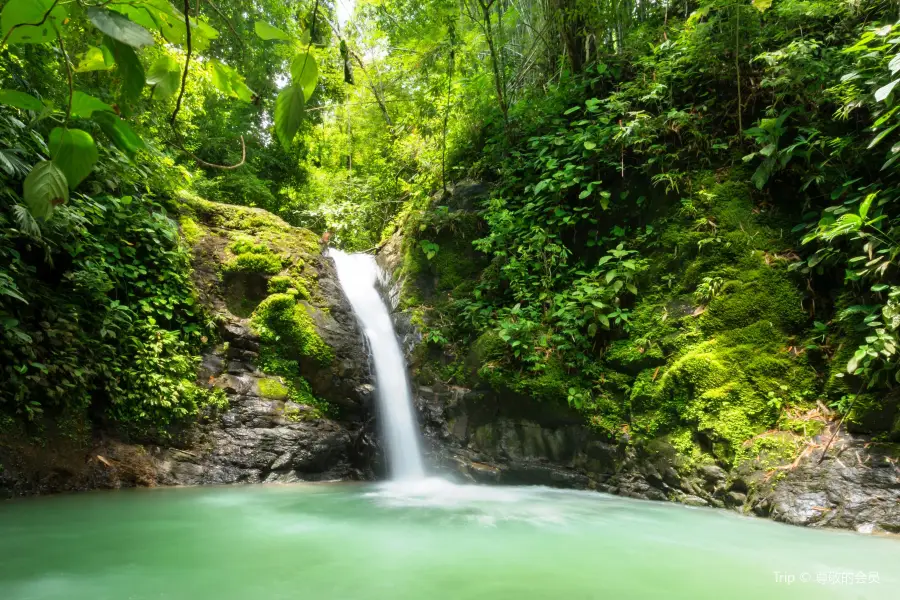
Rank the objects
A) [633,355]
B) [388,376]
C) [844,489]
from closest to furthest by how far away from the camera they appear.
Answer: [844,489]
[633,355]
[388,376]

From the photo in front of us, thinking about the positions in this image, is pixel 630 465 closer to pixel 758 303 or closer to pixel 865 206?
pixel 758 303

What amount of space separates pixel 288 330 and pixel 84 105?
606cm

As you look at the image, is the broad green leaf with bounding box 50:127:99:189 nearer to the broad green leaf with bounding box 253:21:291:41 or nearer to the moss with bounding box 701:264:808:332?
the broad green leaf with bounding box 253:21:291:41

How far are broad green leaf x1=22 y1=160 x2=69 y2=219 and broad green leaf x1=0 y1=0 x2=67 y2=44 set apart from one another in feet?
0.49

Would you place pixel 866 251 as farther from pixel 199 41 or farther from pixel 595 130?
pixel 199 41

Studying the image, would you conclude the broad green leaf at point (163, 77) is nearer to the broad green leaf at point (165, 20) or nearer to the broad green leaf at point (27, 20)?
the broad green leaf at point (165, 20)

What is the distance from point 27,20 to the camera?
0.57 m

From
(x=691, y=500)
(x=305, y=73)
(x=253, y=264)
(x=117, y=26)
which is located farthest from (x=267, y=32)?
(x=253, y=264)

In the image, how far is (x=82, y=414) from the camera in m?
4.78

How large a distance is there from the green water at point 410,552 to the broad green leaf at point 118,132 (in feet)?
7.65

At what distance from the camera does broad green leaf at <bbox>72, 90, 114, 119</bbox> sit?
0.64 meters

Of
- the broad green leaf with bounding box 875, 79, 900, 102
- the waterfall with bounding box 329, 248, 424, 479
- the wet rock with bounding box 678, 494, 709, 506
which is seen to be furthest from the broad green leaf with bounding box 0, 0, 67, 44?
the waterfall with bounding box 329, 248, 424, 479

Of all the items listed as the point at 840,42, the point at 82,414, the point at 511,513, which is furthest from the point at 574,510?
the point at 840,42

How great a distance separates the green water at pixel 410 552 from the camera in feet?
8.15
